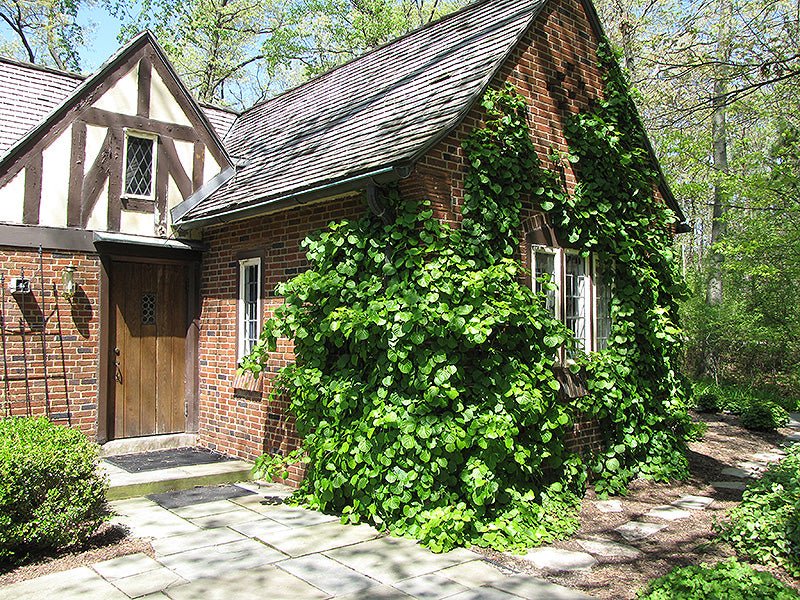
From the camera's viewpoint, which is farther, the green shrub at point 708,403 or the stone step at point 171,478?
the green shrub at point 708,403

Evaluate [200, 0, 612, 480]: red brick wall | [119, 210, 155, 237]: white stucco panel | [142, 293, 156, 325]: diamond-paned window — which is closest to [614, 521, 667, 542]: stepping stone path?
[200, 0, 612, 480]: red brick wall

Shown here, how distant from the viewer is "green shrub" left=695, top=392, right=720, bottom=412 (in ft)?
49.3

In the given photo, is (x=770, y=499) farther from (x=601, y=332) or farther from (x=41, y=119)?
(x=41, y=119)

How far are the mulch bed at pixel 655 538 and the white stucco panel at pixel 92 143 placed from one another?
7.10 meters

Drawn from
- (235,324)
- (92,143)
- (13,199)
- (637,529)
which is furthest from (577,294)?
(13,199)

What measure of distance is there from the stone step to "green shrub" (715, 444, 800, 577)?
5.22 meters

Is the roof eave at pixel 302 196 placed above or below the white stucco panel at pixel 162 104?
below

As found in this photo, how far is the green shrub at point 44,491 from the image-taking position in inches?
192

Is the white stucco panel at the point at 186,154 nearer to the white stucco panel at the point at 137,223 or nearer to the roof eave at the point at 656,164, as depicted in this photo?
the white stucco panel at the point at 137,223

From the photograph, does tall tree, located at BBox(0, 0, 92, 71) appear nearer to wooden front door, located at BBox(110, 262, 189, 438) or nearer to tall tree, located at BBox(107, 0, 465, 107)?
tall tree, located at BBox(107, 0, 465, 107)

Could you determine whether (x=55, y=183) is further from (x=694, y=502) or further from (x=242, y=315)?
(x=694, y=502)

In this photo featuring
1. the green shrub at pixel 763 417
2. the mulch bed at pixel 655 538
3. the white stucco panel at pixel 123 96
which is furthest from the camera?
the green shrub at pixel 763 417

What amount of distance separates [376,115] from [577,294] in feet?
11.0

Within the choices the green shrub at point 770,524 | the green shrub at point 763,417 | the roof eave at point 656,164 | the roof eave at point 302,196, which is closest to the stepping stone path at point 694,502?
the green shrub at point 770,524
